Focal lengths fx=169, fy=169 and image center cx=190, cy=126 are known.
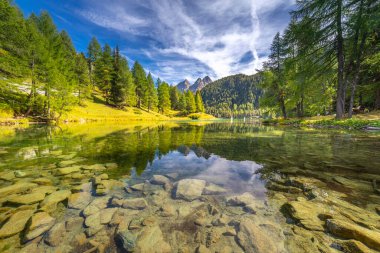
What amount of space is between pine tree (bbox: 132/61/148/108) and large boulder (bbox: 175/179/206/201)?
57.8 meters

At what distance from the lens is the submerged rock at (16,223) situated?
2.74 meters

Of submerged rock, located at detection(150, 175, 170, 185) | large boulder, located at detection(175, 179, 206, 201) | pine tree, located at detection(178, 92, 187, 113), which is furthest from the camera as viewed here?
pine tree, located at detection(178, 92, 187, 113)

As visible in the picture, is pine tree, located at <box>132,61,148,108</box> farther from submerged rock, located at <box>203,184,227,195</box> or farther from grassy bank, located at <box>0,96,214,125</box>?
submerged rock, located at <box>203,184,227,195</box>

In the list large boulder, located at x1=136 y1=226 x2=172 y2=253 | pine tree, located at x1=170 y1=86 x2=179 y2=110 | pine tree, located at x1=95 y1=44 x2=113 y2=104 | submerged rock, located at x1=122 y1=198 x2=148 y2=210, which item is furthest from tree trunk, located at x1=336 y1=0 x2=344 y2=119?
pine tree, located at x1=170 y1=86 x2=179 y2=110

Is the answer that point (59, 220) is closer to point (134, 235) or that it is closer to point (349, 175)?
point (134, 235)

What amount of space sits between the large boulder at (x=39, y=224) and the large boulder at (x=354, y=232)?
15.3 feet

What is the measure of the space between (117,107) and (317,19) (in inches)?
1834

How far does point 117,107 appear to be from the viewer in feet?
160

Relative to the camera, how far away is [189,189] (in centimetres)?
445

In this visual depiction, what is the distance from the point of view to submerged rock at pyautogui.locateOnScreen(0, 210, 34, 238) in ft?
8.99

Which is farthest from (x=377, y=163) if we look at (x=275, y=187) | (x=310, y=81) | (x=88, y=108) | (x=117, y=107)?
(x=117, y=107)

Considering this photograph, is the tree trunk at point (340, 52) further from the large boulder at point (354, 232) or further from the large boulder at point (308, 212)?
the large boulder at point (354, 232)

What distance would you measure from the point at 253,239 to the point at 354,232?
Result: 1427 millimetres

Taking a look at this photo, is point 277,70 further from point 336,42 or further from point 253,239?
point 253,239
